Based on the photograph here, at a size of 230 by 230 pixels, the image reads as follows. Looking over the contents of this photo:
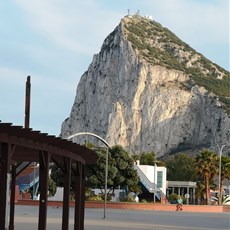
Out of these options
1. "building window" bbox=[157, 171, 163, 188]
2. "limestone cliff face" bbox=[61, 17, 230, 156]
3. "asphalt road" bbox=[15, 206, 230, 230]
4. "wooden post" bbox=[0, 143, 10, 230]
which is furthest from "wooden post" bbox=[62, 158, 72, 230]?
"limestone cliff face" bbox=[61, 17, 230, 156]

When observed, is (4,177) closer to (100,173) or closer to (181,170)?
(100,173)

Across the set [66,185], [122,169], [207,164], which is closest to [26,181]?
[122,169]

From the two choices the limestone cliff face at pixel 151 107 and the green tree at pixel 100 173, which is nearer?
the green tree at pixel 100 173

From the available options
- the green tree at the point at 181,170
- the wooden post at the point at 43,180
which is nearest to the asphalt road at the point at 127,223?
the wooden post at the point at 43,180

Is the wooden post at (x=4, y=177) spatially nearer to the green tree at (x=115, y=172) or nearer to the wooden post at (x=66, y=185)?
the wooden post at (x=66, y=185)

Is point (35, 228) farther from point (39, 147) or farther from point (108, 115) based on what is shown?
point (108, 115)

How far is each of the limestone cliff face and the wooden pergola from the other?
500ft

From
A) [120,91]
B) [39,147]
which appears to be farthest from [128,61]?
[39,147]

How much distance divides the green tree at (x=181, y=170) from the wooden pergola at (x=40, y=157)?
345 feet

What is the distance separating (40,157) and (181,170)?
11665 centimetres

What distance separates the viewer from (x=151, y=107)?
601 ft

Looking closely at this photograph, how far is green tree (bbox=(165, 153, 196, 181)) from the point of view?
13338 cm

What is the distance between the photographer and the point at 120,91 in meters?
186

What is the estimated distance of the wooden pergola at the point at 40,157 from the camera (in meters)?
17.3
